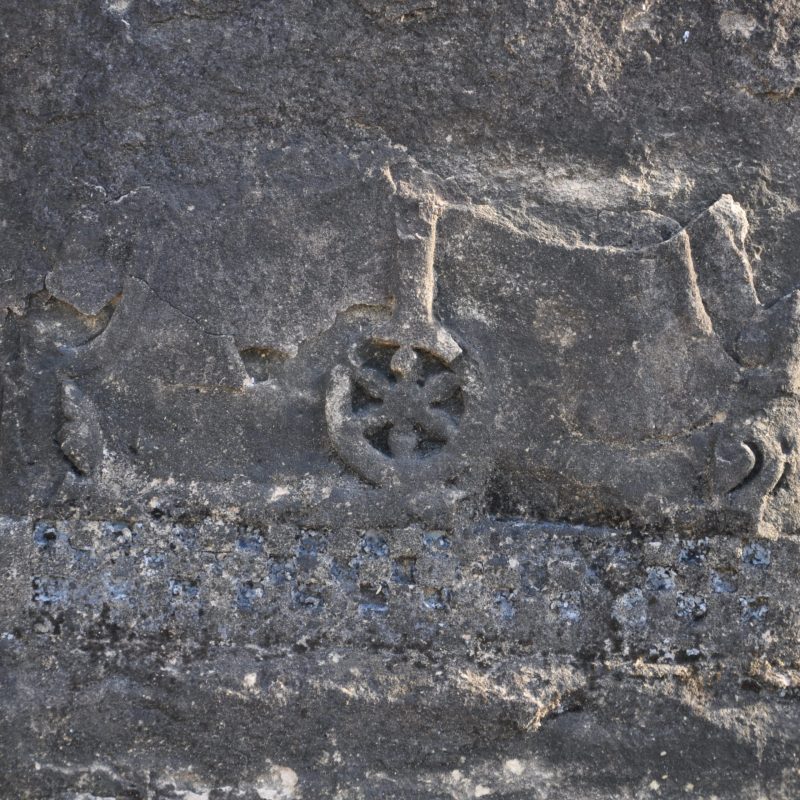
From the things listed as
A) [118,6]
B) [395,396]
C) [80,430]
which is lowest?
[80,430]

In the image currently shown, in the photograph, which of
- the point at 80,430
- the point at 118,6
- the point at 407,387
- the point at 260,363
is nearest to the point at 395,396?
the point at 407,387

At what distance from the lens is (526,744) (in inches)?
97.8

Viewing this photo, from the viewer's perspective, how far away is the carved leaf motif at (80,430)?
248cm

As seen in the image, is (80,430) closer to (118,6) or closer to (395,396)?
(395,396)

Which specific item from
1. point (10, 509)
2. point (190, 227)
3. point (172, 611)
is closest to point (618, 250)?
point (190, 227)

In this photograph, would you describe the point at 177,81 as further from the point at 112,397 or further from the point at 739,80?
the point at 739,80

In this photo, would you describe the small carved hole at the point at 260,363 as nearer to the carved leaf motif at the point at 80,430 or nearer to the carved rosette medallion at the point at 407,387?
the carved rosette medallion at the point at 407,387

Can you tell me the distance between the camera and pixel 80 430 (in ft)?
8.14

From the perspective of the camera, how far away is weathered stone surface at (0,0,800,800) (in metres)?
2.46

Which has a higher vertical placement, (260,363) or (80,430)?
(260,363)

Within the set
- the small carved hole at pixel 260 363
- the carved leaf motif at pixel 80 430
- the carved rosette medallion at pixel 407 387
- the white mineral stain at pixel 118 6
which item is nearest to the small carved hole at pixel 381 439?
the carved rosette medallion at pixel 407 387

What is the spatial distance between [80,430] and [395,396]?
69cm

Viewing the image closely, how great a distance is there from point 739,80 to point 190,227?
49.1 inches

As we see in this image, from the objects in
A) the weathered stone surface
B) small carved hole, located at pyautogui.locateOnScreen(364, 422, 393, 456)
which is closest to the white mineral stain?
the weathered stone surface
